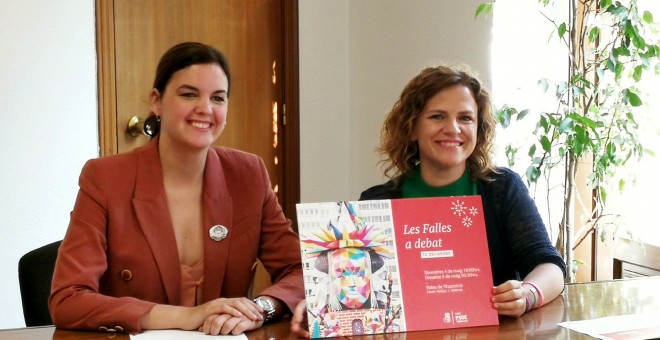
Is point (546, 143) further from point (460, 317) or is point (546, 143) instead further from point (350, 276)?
point (350, 276)

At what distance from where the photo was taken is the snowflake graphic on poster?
1739 millimetres

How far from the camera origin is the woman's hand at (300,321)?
64.2 inches

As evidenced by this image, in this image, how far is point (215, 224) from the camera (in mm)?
1965

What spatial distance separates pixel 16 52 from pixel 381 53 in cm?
167

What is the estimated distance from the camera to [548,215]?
3.14 metres

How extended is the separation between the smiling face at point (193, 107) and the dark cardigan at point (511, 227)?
0.71 metres

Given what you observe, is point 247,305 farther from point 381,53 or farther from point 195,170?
point 381,53

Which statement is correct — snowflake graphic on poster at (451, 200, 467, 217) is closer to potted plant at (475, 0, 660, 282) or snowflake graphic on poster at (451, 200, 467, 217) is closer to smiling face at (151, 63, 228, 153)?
smiling face at (151, 63, 228, 153)

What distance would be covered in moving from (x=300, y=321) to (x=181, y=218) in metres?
0.46

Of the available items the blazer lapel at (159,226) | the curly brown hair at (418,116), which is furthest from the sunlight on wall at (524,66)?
the blazer lapel at (159,226)

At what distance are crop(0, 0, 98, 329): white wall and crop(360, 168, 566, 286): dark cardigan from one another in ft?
6.33

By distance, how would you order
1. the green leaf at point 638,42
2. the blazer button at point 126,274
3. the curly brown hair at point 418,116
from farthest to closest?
1. the green leaf at point 638,42
2. the curly brown hair at point 418,116
3. the blazer button at point 126,274

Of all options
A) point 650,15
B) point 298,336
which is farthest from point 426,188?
point 650,15

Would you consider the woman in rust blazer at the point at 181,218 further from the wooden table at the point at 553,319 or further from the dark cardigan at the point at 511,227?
the dark cardigan at the point at 511,227
